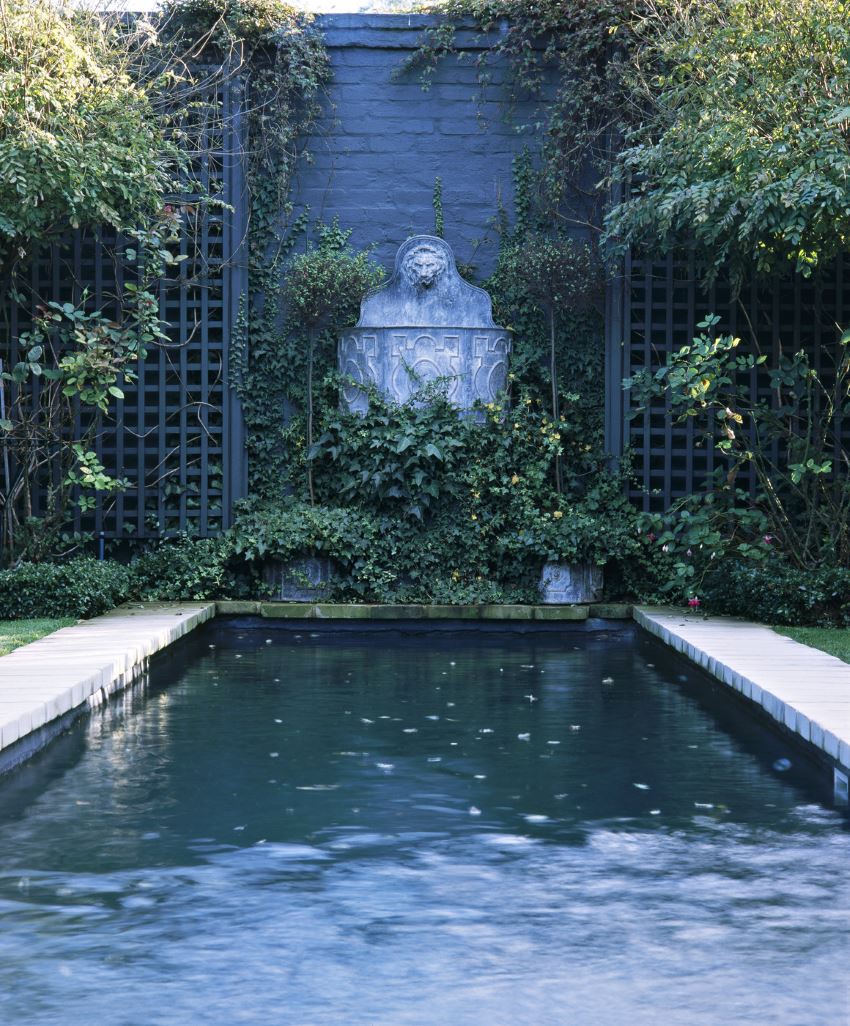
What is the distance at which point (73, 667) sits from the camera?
5.75 metres

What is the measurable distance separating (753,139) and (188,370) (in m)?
4.02

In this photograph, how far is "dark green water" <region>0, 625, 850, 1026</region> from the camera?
271 cm

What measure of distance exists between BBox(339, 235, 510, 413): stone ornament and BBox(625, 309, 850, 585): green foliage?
1.05 m

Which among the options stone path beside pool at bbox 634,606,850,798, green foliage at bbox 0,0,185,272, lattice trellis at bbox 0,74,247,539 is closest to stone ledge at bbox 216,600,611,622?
stone path beside pool at bbox 634,606,850,798

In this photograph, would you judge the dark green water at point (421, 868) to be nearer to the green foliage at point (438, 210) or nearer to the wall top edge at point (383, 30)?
the green foliage at point (438, 210)

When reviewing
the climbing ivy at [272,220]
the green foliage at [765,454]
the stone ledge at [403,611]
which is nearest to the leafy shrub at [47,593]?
the stone ledge at [403,611]

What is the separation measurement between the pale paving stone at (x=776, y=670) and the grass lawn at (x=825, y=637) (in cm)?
10

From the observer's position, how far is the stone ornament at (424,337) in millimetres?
9477

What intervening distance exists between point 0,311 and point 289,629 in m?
2.85

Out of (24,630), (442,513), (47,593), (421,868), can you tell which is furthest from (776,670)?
(47,593)

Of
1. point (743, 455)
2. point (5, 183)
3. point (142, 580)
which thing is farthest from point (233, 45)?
point (743, 455)

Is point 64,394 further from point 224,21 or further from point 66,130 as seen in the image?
point 224,21

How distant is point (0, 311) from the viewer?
9.32 metres

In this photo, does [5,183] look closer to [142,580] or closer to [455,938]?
[142,580]
